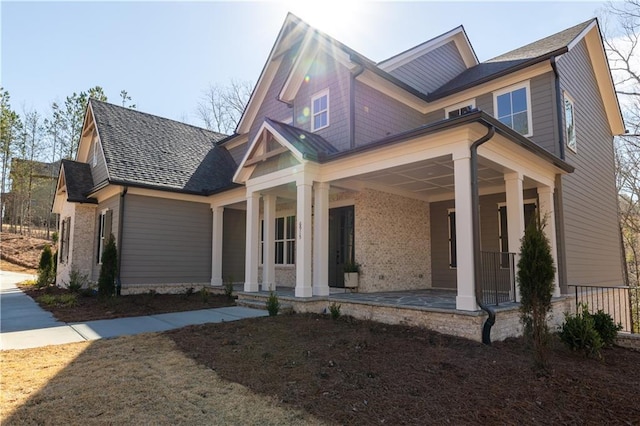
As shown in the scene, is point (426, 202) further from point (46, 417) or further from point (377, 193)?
point (46, 417)

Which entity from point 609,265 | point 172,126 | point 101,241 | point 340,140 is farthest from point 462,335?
point 172,126

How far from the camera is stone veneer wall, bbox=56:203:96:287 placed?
13383 millimetres

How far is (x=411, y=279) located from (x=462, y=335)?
4.85 metres

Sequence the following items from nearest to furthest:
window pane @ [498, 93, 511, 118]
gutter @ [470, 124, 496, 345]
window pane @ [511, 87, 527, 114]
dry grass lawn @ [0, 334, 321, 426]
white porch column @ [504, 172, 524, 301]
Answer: dry grass lawn @ [0, 334, 321, 426], gutter @ [470, 124, 496, 345], white porch column @ [504, 172, 524, 301], window pane @ [511, 87, 527, 114], window pane @ [498, 93, 511, 118]

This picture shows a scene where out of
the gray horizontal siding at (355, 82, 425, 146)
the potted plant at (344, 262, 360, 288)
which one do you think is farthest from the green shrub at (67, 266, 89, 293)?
the gray horizontal siding at (355, 82, 425, 146)

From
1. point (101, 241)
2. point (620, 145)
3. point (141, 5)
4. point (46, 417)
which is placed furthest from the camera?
point (620, 145)

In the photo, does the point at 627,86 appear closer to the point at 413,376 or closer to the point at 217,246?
the point at 217,246

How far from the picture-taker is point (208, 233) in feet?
43.9

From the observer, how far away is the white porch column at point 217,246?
1295cm

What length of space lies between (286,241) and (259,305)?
3.89 m

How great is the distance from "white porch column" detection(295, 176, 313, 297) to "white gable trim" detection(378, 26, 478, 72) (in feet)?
15.2

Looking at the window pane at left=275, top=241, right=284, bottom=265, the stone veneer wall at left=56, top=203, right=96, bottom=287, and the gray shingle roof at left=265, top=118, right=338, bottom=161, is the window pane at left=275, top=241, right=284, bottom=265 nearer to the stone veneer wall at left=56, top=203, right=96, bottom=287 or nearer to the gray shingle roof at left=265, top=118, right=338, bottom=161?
the gray shingle roof at left=265, top=118, right=338, bottom=161

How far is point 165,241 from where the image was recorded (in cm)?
1238

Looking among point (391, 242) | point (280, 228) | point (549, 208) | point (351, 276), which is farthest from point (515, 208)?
point (280, 228)
